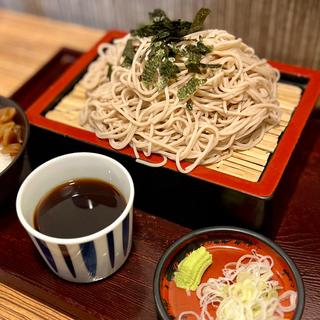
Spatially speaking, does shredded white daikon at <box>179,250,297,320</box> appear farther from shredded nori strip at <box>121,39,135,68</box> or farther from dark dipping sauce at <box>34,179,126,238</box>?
shredded nori strip at <box>121,39,135,68</box>

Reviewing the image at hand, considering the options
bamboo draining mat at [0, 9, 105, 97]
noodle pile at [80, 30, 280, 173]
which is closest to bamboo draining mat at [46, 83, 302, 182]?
noodle pile at [80, 30, 280, 173]

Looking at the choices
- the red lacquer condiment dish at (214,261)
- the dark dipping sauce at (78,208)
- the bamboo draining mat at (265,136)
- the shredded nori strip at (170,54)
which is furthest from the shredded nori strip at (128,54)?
the red lacquer condiment dish at (214,261)

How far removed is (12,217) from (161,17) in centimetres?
66

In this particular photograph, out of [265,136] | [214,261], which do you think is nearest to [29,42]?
[265,136]

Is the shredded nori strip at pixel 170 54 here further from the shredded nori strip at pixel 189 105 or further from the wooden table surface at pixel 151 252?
the wooden table surface at pixel 151 252

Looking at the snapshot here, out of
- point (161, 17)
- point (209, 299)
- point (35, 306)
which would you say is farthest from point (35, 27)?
point (209, 299)

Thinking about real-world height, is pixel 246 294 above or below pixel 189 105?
below

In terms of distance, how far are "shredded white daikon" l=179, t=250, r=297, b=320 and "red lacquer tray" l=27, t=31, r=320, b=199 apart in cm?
16

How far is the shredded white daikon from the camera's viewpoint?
1.00 metres

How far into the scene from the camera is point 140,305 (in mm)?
1119

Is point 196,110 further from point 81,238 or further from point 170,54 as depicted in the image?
point 81,238

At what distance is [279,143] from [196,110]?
22 centimetres

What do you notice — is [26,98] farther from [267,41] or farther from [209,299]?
[209,299]

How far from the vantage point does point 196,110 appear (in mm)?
1209
